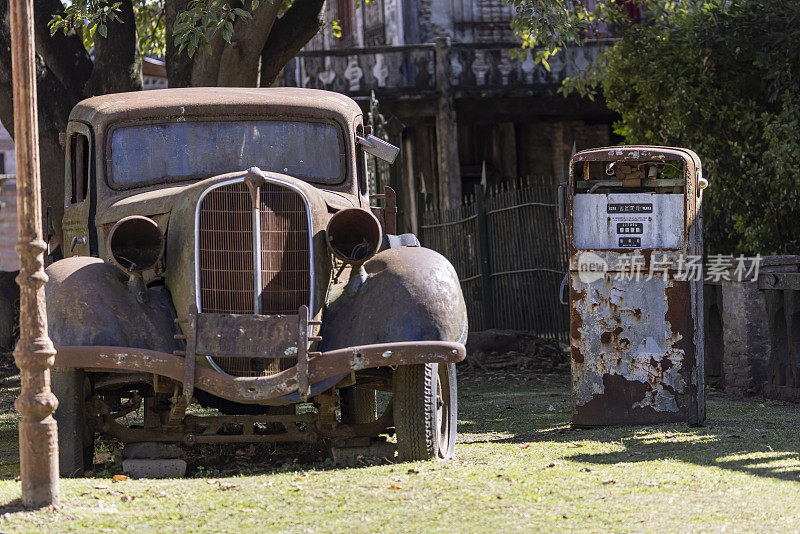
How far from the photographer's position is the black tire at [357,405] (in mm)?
8125

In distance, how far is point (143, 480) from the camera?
20.7ft

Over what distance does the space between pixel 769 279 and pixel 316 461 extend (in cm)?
475

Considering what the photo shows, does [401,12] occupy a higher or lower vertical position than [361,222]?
higher

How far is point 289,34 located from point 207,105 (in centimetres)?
567

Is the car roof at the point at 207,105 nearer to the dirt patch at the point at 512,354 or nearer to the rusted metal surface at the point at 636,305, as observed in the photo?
the rusted metal surface at the point at 636,305

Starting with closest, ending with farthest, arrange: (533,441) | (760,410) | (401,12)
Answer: (533,441) < (760,410) < (401,12)

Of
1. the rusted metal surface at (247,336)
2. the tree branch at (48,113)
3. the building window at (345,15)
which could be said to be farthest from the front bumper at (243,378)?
the building window at (345,15)

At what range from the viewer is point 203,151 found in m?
7.70

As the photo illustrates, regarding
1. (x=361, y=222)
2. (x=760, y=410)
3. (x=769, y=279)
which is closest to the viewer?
(x=361, y=222)

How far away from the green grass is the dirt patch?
5047 millimetres

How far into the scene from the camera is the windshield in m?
7.68

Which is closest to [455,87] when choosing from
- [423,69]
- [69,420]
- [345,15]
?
[423,69]

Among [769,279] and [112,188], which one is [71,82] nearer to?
[112,188]

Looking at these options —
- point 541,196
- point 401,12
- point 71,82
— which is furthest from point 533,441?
point 401,12
